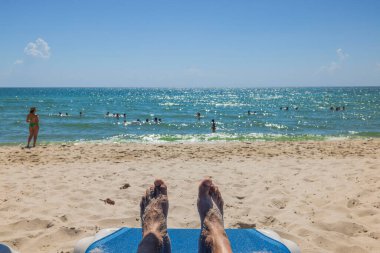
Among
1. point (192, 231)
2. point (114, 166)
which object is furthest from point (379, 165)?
point (114, 166)

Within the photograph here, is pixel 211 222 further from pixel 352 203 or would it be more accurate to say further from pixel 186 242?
pixel 352 203

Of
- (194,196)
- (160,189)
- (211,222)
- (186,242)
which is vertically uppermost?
(160,189)

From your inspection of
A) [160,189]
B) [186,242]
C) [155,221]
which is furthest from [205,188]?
[155,221]

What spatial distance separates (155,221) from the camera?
273cm

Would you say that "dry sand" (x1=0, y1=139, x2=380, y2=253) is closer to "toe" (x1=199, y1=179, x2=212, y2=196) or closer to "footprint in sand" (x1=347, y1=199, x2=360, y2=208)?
"footprint in sand" (x1=347, y1=199, x2=360, y2=208)

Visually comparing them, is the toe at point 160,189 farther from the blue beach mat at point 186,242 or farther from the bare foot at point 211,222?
the blue beach mat at point 186,242

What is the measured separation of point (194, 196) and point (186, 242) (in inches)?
78.2

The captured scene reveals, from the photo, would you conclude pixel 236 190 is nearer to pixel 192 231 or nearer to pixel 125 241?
pixel 192 231

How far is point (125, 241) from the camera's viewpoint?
3205 mm

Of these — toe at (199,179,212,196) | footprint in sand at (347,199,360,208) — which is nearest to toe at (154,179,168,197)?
toe at (199,179,212,196)

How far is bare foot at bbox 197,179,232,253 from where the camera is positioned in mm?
2398

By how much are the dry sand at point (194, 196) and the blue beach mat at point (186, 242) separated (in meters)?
0.60

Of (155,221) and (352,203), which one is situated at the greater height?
(155,221)

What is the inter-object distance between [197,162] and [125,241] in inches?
196
